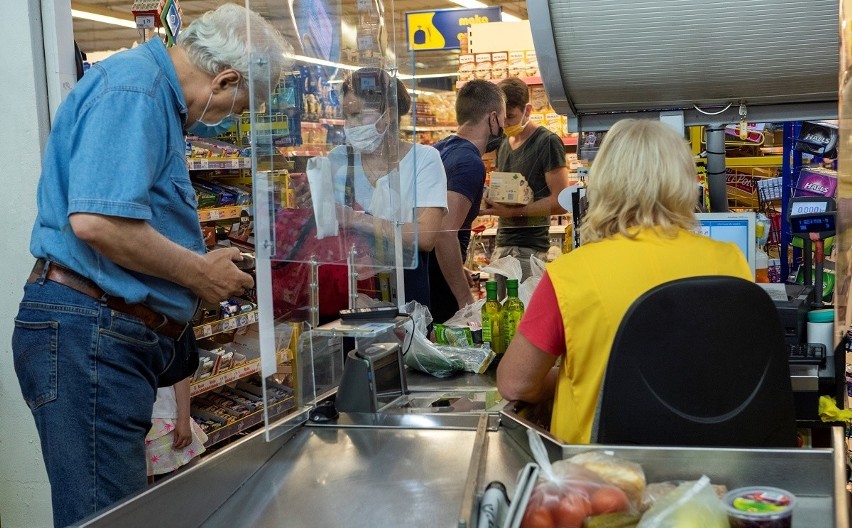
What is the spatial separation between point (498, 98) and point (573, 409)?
107 inches

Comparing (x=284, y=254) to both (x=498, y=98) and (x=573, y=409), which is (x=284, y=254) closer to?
(x=573, y=409)

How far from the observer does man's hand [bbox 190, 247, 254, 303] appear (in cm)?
223

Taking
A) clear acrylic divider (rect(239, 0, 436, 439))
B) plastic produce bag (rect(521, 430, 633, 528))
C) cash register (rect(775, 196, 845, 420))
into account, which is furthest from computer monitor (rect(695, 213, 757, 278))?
plastic produce bag (rect(521, 430, 633, 528))

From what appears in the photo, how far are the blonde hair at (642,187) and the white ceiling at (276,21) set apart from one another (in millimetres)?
811

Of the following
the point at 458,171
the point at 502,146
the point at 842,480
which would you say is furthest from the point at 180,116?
the point at 502,146

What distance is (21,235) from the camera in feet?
10.7

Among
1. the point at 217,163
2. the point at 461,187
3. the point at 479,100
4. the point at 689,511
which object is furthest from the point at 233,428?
the point at 689,511

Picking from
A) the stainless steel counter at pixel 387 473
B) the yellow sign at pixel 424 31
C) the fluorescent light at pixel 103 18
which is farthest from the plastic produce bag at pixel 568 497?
the fluorescent light at pixel 103 18

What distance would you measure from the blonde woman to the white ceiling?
0.82 m

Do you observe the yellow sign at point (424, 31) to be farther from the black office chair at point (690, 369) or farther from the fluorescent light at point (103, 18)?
the black office chair at point (690, 369)

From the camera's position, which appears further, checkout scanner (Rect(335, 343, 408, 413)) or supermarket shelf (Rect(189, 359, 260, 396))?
supermarket shelf (Rect(189, 359, 260, 396))

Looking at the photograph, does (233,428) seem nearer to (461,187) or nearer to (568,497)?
(461,187)

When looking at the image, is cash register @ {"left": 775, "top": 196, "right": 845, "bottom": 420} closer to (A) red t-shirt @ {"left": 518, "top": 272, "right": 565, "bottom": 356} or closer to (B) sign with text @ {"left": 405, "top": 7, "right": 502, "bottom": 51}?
(A) red t-shirt @ {"left": 518, "top": 272, "right": 565, "bottom": 356}

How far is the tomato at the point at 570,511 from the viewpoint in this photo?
3.93 ft
